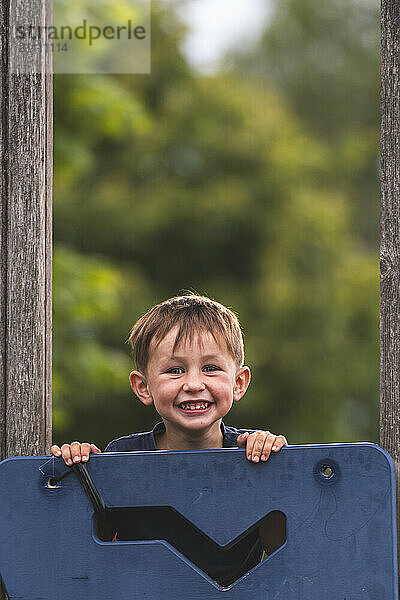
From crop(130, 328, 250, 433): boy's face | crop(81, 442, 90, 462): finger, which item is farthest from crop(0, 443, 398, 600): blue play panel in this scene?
crop(130, 328, 250, 433): boy's face

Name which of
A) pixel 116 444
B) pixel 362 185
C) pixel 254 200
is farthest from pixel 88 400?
pixel 116 444

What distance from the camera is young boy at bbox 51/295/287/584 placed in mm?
1743

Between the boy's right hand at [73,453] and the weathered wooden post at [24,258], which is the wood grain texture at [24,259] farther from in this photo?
the boy's right hand at [73,453]

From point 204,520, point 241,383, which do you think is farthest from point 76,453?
point 241,383

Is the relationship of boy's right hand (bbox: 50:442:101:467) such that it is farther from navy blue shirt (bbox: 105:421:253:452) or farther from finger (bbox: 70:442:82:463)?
navy blue shirt (bbox: 105:421:253:452)

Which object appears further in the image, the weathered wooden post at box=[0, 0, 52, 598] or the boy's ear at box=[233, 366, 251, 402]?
the boy's ear at box=[233, 366, 251, 402]

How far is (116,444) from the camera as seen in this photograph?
1.87 meters

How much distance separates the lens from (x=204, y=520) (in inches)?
58.9

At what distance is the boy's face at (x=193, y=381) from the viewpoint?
175cm

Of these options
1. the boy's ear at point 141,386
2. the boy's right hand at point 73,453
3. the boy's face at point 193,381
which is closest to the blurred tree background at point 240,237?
the boy's ear at point 141,386

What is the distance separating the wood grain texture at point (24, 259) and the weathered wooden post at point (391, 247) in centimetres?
62

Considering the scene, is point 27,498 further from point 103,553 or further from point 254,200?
point 254,200

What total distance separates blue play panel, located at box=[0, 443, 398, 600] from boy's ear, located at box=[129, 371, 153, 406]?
0.37m

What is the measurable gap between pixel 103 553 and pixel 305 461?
37cm
